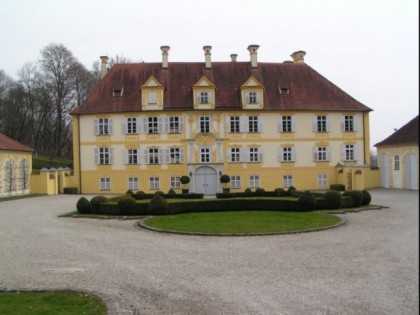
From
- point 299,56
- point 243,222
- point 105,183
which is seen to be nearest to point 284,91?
point 299,56

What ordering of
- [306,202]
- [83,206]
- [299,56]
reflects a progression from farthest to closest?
1. [299,56]
2. [83,206]
3. [306,202]

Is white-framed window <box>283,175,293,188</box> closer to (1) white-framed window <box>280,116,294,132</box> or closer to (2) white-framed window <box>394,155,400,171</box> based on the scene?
(1) white-framed window <box>280,116,294,132</box>

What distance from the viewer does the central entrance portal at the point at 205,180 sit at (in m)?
36.8

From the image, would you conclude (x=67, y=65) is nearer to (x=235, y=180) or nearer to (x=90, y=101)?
(x=90, y=101)

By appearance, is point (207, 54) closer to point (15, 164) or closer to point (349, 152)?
point (349, 152)

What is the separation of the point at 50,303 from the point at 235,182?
2977cm

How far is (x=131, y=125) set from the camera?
3722cm

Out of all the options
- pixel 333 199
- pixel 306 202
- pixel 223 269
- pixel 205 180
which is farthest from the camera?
pixel 205 180

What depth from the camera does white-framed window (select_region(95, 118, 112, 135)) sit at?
37.3 metres

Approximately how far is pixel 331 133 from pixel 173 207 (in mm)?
20553

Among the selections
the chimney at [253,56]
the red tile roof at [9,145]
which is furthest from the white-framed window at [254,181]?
the red tile roof at [9,145]

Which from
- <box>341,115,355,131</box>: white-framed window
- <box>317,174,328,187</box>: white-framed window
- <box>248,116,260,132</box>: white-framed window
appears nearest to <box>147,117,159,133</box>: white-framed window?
<box>248,116,260,132</box>: white-framed window

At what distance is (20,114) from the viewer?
192 feet

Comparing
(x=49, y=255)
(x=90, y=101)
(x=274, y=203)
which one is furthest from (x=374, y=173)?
(x=49, y=255)
